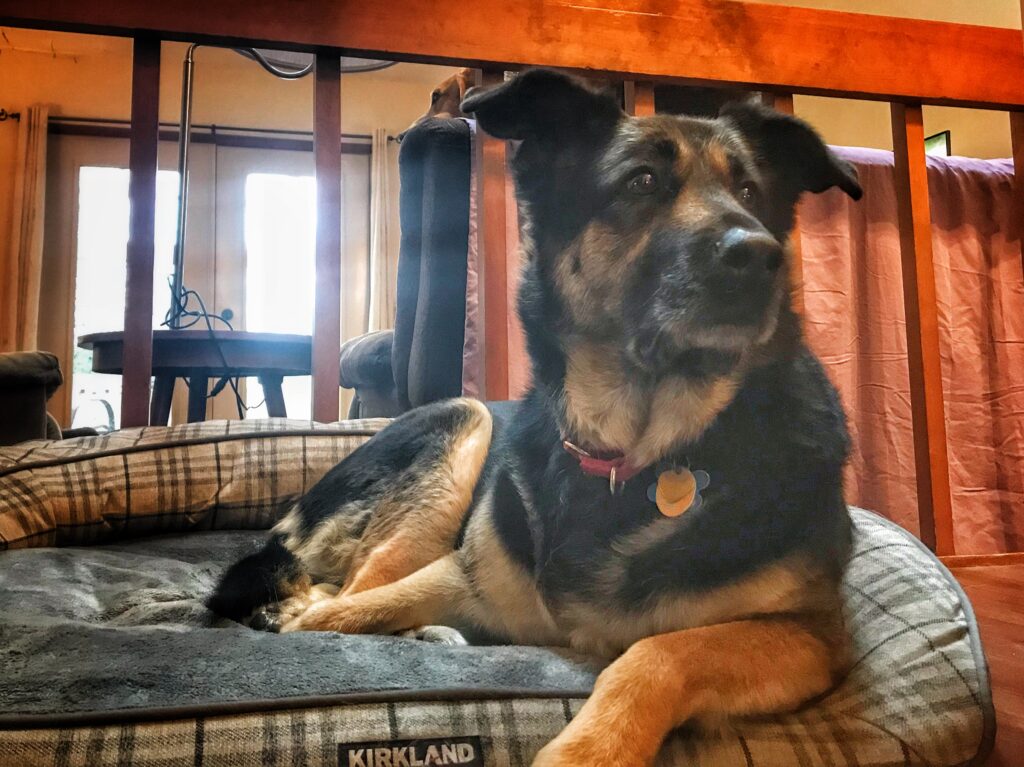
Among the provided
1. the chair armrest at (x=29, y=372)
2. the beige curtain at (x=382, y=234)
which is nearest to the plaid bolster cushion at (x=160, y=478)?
the chair armrest at (x=29, y=372)

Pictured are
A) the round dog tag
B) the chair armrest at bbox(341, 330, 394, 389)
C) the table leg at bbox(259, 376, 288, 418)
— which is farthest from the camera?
the table leg at bbox(259, 376, 288, 418)

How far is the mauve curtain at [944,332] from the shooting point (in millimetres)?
1935

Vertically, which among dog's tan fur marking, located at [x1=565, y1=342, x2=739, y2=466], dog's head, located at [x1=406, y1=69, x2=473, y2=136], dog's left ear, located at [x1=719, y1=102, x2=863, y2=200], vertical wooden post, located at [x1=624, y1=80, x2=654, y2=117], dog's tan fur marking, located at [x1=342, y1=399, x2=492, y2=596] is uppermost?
dog's head, located at [x1=406, y1=69, x2=473, y2=136]

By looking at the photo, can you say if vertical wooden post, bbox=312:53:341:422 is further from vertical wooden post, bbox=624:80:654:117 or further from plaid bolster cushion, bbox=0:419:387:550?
vertical wooden post, bbox=624:80:654:117

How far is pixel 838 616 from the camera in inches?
35.8

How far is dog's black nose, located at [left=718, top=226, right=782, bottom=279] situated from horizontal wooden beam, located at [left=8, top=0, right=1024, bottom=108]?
3.06ft

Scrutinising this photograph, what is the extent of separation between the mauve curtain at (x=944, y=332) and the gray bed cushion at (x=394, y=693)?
3.23 ft

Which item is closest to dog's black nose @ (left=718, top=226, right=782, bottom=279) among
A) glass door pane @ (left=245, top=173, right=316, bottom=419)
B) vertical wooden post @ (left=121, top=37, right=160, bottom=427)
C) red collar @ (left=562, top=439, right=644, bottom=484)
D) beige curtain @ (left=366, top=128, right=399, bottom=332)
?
red collar @ (left=562, top=439, right=644, bottom=484)

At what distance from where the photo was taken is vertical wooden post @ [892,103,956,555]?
1673 mm

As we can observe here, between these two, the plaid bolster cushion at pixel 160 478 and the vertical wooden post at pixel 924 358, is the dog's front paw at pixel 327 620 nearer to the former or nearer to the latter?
the plaid bolster cushion at pixel 160 478

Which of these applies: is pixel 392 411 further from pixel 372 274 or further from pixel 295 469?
pixel 372 274

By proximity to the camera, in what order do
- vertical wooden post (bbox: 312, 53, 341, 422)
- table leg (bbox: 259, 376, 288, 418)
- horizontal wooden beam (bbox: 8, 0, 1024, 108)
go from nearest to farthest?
horizontal wooden beam (bbox: 8, 0, 1024, 108), vertical wooden post (bbox: 312, 53, 341, 422), table leg (bbox: 259, 376, 288, 418)

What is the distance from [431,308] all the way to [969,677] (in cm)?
125

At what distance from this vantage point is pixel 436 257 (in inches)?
70.7
